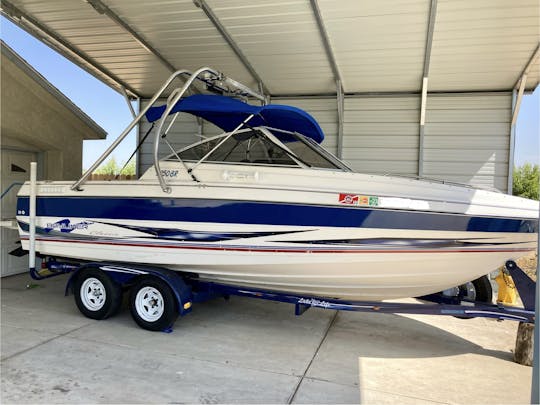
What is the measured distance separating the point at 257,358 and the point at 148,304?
1449mm

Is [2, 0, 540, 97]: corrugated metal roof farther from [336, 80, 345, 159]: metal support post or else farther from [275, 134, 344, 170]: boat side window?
[275, 134, 344, 170]: boat side window

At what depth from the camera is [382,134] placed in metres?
8.05

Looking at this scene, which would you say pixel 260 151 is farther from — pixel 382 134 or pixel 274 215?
pixel 382 134

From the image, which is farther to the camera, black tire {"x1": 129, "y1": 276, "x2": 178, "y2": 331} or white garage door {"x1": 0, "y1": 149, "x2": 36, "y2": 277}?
white garage door {"x1": 0, "y1": 149, "x2": 36, "y2": 277}

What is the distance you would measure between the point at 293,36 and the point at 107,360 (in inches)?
203

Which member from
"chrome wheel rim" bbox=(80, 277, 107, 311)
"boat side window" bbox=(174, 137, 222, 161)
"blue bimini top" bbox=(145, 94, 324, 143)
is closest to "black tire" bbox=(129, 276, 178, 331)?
"chrome wheel rim" bbox=(80, 277, 107, 311)

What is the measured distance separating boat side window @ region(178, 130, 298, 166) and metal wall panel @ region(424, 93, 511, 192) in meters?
4.42

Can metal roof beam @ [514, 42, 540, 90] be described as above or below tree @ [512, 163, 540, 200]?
above

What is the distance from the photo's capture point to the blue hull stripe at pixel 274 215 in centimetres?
378

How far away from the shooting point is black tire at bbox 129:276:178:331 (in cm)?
442

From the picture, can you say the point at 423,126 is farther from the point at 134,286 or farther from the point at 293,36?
the point at 134,286

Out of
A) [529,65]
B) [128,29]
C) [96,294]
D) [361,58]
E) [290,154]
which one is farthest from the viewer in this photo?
[361,58]

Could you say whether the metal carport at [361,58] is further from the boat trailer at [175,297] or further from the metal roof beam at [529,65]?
the boat trailer at [175,297]

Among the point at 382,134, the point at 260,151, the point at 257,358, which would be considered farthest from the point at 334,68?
the point at 257,358
